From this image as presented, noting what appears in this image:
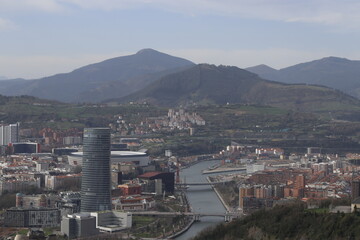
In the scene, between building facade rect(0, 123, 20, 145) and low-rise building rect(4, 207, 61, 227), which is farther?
building facade rect(0, 123, 20, 145)

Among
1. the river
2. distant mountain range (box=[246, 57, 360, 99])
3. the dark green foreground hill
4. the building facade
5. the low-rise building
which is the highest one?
distant mountain range (box=[246, 57, 360, 99])

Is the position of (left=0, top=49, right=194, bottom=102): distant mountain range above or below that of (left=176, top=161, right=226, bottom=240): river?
above

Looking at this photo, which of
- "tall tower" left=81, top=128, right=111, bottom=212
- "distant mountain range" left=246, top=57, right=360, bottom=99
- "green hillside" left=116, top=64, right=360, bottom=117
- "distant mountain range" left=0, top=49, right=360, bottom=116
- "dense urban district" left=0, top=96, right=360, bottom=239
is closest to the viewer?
"dense urban district" left=0, top=96, right=360, bottom=239

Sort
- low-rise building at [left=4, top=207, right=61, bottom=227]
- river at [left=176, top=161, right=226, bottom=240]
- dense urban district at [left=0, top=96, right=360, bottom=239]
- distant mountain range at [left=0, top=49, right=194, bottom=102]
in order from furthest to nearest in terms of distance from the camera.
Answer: distant mountain range at [left=0, top=49, right=194, bottom=102], river at [left=176, top=161, right=226, bottom=240], low-rise building at [left=4, top=207, right=61, bottom=227], dense urban district at [left=0, top=96, right=360, bottom=239]

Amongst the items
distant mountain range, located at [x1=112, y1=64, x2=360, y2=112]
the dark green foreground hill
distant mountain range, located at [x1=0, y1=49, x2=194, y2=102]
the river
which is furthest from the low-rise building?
A: distant mountain range, located at [x1=0, y1=49, x2=194, y2=102]

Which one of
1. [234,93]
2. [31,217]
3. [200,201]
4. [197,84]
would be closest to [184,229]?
[31,217]

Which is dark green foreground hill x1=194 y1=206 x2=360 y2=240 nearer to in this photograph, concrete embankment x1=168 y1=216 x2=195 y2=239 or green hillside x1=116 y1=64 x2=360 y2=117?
concrete embankment x1=168 y1=216 x2=195 y2=239

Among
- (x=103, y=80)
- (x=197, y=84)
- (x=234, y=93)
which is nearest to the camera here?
(x=234, y=93)

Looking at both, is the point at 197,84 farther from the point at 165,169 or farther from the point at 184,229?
the point at 184,229

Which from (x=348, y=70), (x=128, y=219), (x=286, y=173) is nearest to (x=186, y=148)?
(x=286, y=173)
